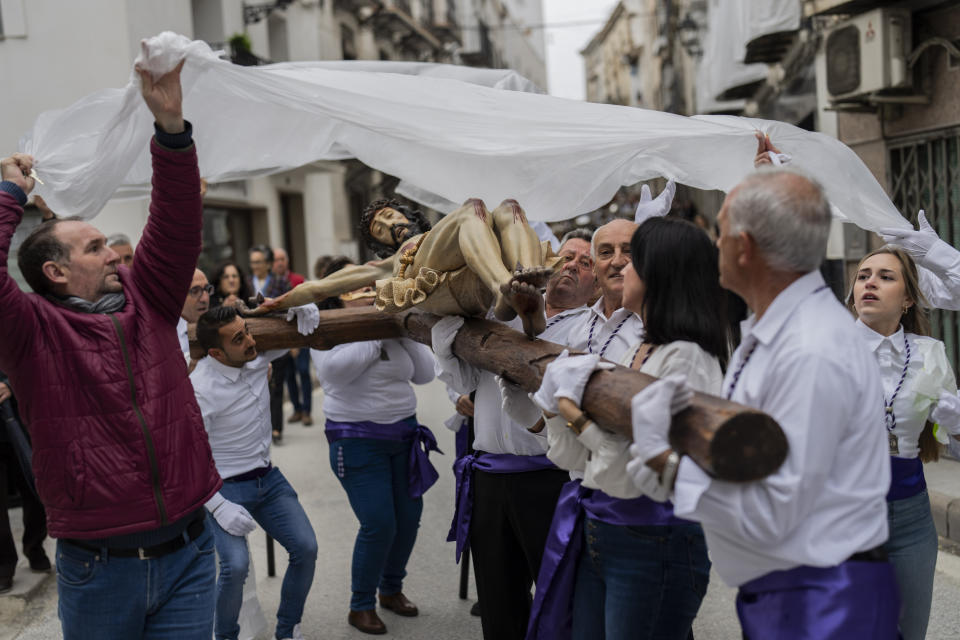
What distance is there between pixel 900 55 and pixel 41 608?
7.21 meters

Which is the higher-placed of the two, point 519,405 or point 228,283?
point 228,283

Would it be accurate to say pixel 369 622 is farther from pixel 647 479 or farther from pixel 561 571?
pixel 647 479

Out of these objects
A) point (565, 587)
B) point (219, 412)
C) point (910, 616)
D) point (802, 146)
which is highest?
point (802, 146)

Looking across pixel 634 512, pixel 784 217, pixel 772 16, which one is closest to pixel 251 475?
pixel 634 512

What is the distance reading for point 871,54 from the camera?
7363 mm

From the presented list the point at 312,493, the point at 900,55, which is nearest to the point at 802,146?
the point at 900,55

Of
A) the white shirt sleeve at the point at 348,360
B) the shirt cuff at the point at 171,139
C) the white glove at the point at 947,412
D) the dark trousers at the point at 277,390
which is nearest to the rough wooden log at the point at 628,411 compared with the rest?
the white shirt sleeve at the point at 348,360

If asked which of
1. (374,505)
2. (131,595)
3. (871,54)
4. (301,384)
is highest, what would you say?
(871,54)

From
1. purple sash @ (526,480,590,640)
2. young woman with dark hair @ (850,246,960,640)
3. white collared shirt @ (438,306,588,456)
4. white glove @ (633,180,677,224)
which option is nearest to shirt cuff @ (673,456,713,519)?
purple sash @ (526,480,590,640)

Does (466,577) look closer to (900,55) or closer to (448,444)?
(448,444)

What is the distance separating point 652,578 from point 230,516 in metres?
1.93

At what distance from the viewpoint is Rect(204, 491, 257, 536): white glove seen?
375 cm

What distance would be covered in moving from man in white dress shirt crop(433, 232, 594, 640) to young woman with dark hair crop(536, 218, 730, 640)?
2.05 feet

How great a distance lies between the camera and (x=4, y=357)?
2.59 meters
